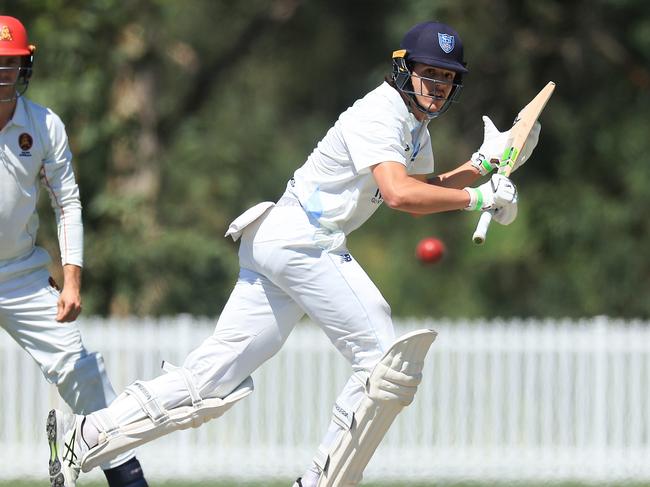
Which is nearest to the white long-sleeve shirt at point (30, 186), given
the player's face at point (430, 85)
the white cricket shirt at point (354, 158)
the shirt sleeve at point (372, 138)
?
the white cricket shirt at point (354, 158)

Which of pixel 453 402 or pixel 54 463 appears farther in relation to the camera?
pixel 453 402

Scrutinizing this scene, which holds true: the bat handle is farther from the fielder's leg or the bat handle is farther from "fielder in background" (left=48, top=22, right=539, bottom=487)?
the fielder's leg

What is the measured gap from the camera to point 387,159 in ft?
16.2

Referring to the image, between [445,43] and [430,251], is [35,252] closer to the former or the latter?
[445,43]

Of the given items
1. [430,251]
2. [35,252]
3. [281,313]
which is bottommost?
[281,313]

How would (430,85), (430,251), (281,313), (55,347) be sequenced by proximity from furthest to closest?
(430,251) → (55,347) → (281,313) → (430,85)

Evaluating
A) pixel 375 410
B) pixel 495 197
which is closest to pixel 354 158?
pixel 495 197

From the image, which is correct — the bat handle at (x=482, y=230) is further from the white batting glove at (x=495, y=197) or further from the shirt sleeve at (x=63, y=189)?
the shirt sleeve at (x=63, y=189)

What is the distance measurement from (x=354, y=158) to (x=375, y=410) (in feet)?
3.16

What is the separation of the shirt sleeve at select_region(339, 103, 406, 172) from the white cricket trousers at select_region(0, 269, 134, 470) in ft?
4.81

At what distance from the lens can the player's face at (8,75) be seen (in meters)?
5.38

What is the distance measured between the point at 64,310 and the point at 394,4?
1172 cm

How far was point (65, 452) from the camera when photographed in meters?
5.18

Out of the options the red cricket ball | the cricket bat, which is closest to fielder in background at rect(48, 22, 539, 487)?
the cricket bat
